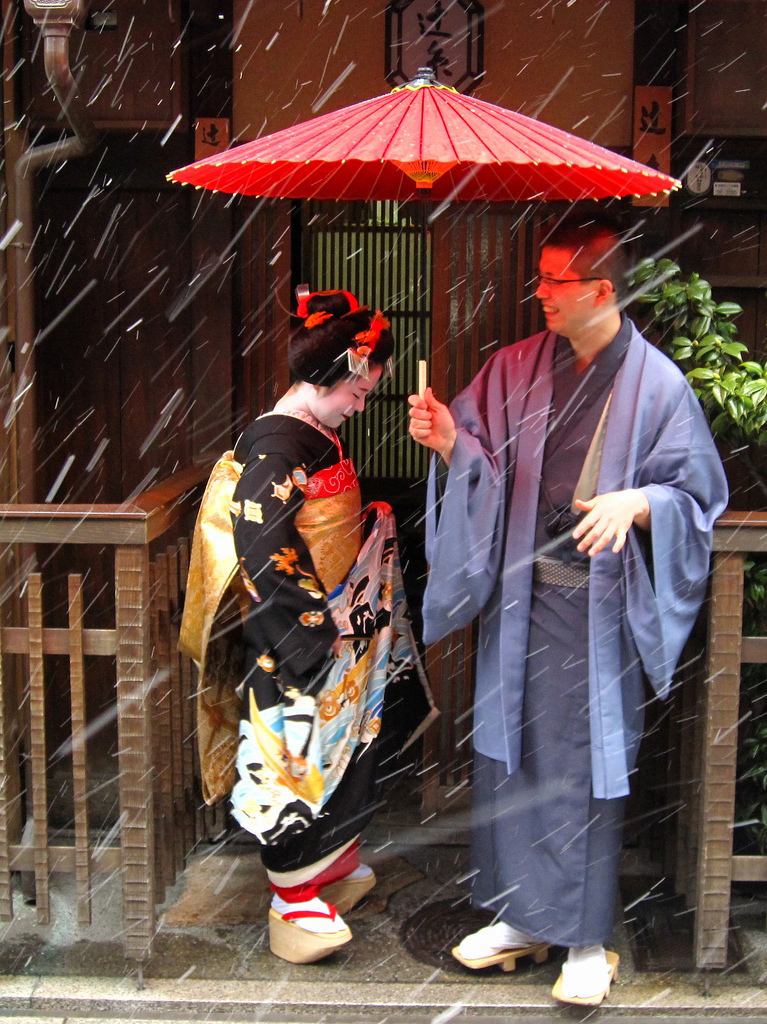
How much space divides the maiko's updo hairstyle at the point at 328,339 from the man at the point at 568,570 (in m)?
0.36

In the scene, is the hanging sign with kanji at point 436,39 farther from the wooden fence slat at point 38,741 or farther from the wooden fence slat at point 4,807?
the wooden fence slat at point 4,807

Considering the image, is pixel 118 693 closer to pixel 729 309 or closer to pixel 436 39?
pixel 729 309

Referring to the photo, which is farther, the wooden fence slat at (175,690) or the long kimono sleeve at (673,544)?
the wooden fence slat at (175,690)

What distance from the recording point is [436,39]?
467 centimetres

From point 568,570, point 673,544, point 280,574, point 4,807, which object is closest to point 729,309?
point 673,544

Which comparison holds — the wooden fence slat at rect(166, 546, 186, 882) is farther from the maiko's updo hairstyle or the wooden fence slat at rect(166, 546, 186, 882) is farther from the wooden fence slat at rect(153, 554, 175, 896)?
the maiko's updo hairstyle

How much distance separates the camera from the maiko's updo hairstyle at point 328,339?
3734 millimetres

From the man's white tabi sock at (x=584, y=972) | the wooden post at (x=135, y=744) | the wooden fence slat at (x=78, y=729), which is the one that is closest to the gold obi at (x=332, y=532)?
the wooden post at (x=135, y=744)

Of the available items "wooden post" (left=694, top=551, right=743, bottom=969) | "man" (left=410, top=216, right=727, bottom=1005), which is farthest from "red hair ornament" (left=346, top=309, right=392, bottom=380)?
"wooden post" (left=694, top=551, right=743, bottom=969)

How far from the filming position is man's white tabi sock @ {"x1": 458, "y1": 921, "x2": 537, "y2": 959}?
12.9 feet

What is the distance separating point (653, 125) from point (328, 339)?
6.37ft

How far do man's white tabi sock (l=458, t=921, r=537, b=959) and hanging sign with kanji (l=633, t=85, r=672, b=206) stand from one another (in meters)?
3.11

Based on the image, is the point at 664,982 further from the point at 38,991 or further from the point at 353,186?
the point at 353,186

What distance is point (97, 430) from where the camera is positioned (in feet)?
16.9
